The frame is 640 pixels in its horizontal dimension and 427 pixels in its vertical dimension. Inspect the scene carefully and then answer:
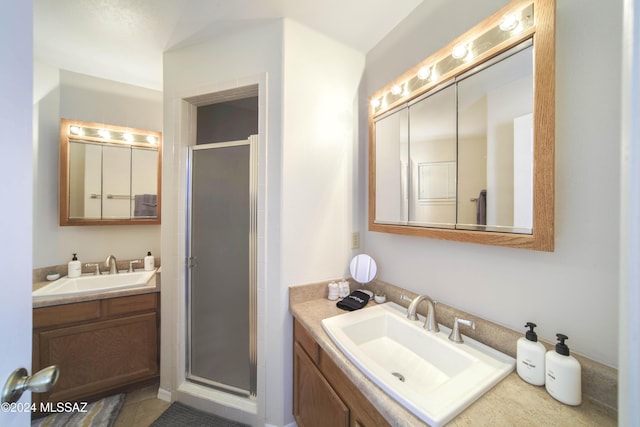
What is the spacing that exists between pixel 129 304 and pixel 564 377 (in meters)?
2.39

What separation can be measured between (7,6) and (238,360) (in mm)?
1925

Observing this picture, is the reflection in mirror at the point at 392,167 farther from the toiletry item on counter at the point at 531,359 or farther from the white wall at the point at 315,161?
the toiletry item on counter at the point at 531,359

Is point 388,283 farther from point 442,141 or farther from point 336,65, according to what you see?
point 336,65

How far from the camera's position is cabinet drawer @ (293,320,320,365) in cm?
108

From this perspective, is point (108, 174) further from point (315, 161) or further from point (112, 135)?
point (315, 161)

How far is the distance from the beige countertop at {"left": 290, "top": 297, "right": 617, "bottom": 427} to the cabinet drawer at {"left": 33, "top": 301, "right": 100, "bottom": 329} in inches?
75.5

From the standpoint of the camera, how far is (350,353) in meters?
0.82

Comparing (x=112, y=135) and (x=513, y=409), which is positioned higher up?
(x=112, y=135)

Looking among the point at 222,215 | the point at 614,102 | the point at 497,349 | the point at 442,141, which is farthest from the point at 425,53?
the point at 222,215

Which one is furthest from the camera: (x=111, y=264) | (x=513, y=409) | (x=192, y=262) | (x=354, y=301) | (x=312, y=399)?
(x=111, y=264)

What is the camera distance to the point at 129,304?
1671mm

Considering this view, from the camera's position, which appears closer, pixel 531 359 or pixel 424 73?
pixel 531 359

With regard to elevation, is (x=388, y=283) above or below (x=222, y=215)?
below

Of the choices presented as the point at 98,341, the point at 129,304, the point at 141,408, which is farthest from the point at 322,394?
the point at 98,341
